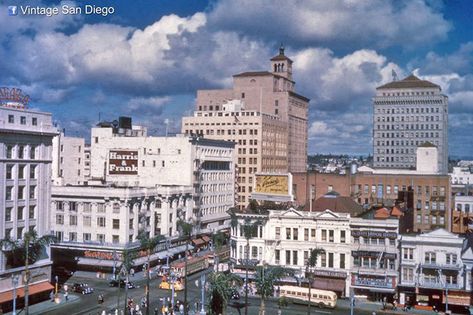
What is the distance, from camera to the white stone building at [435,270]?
75.6 m

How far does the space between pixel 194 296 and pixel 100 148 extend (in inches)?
2059

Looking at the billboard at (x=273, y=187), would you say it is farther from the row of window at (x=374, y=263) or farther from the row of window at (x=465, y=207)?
the row of window at (x=465, y=207)

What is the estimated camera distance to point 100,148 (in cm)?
12425

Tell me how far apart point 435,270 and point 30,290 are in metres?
54.0

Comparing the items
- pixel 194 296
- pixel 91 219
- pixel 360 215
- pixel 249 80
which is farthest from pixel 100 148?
pixel 249 80

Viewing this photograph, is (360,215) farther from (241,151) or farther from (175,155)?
(241,151)

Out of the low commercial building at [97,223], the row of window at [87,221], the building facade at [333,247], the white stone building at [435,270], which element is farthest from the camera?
the row of window at [87,221]

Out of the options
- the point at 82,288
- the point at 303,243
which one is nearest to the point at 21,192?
the point at 82,288

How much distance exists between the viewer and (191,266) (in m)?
96.4

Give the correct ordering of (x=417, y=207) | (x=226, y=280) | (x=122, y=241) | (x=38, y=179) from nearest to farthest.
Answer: (x=226, y=280) → (x=38, y=179) → (x=122, y=241) → (x=417, y=207)

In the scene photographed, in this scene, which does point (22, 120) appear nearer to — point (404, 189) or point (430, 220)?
point (404, 189)

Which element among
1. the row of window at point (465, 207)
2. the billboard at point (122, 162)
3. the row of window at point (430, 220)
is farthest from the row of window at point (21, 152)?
the row of window at point (465, 207)

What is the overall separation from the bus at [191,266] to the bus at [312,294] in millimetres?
17524

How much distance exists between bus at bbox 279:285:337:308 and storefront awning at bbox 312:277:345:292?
3.63 metres
